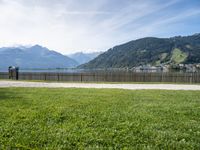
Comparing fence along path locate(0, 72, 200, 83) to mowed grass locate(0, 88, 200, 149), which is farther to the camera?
fence along path locate(0, 72, 200, 83)

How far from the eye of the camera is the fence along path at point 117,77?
31.0 m

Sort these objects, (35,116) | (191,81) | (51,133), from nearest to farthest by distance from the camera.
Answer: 1. (51,133)
2. (35,116)
3. (191,81)

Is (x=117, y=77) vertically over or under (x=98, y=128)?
over

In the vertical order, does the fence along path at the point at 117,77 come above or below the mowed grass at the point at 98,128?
above

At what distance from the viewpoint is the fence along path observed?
31031 mm

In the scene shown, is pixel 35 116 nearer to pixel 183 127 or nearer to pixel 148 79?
pixel 183 127

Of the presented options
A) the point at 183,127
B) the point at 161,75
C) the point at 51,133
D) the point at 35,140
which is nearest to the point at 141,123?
the point at 183,127

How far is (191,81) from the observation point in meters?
30.9

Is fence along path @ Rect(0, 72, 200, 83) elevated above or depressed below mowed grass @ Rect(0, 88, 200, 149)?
above

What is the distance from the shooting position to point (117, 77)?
108ft

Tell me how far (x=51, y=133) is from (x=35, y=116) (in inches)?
79.5

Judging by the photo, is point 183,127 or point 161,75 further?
point 161,75

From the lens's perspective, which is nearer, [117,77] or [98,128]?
[98,128]

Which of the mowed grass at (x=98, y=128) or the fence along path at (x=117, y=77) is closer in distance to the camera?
the mowed grass at (x=98, y=128)
